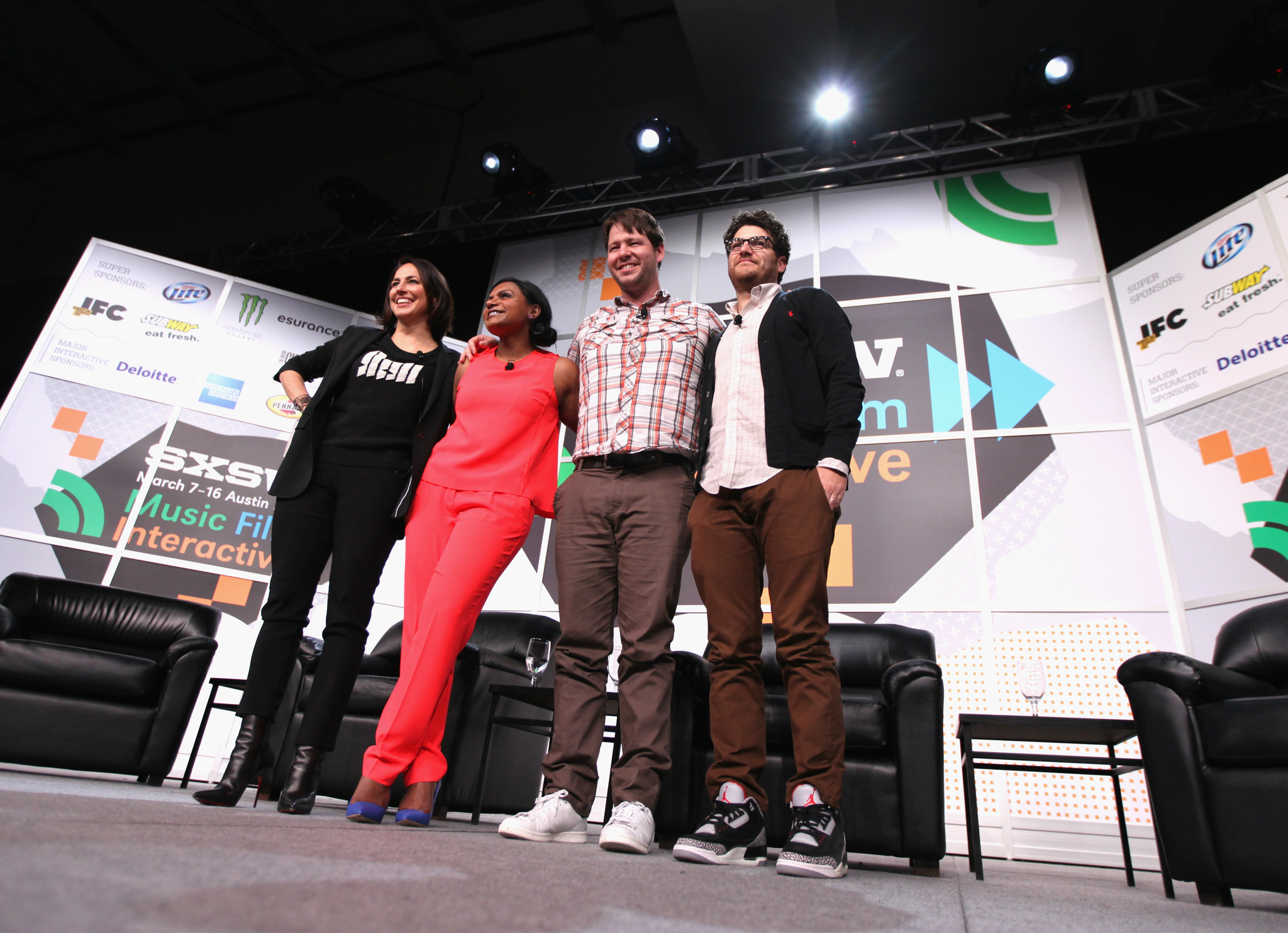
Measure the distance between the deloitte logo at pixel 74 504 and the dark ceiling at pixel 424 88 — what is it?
2.84 m

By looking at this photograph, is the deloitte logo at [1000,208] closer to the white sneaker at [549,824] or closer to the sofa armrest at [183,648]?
the white sneaker at [549,824]

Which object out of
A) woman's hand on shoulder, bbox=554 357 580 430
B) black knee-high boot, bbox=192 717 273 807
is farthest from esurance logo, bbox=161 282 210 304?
black knee-high boot, bbox=192 717 273 807

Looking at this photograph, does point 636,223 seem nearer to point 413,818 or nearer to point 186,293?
point 413,818

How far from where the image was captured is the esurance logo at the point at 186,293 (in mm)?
5105

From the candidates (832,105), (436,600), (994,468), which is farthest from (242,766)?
(832,105)

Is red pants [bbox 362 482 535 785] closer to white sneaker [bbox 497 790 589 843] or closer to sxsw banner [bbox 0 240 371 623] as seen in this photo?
white sneaker [bbox 497 790 589 843]

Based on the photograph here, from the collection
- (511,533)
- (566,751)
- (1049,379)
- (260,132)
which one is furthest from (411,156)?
(566,751)

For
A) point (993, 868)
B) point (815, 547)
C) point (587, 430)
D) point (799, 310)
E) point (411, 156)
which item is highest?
point (411, 156)

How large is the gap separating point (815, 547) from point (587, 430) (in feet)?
2.03

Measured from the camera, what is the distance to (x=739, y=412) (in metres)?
1.82

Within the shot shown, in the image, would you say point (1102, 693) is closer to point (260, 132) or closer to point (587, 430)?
point (587, 430)

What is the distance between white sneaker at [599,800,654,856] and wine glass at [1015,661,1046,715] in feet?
4.41

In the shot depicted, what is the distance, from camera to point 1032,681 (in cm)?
227

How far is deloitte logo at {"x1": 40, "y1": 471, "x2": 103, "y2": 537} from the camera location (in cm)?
447
